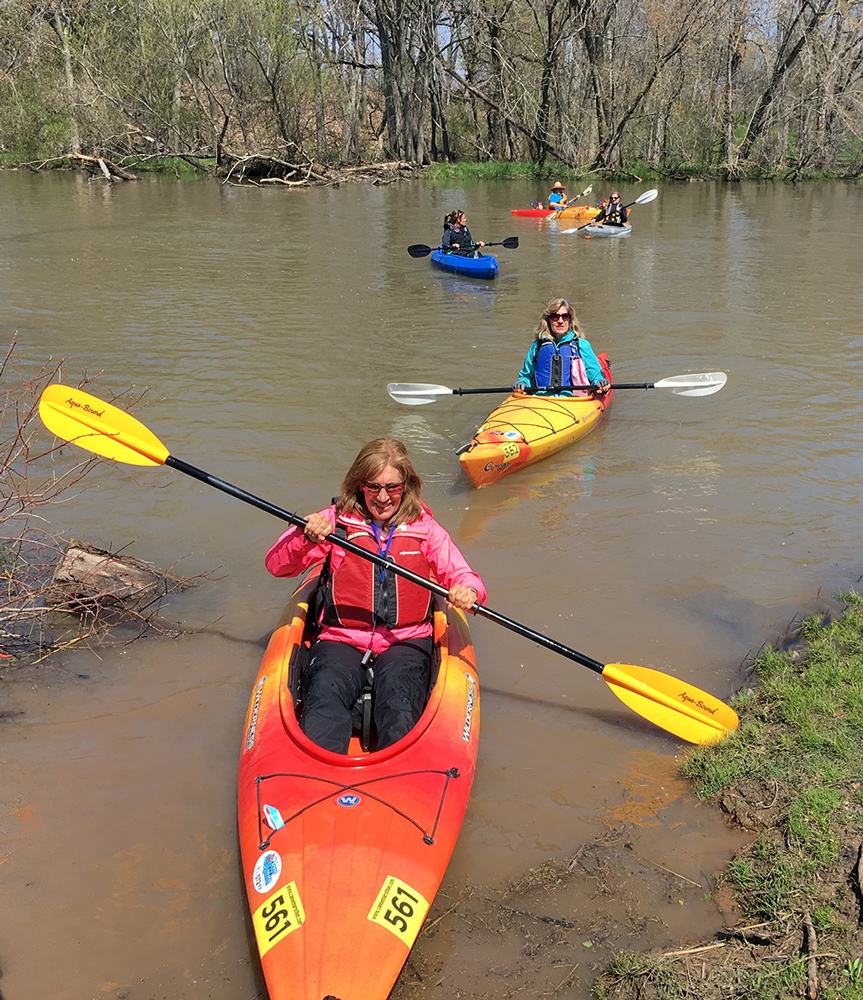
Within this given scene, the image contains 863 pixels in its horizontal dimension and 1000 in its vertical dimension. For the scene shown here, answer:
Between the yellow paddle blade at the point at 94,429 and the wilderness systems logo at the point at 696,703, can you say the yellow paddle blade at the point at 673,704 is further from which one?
the yellow paddle blade at the point at 94,429

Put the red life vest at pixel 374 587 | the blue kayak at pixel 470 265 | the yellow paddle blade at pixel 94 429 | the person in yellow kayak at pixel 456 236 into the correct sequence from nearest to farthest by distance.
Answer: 1. the red life vest at pixel 374 587
2. the yellow paddle blade at pixel 94 429
3. the blue kayak at pixel 470 265
4. the person in yellow kayak at pixel 456 236

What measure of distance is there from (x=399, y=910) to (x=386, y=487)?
63.0 inches

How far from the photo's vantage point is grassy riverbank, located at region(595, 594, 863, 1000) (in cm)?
221

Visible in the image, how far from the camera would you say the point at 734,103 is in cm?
2859

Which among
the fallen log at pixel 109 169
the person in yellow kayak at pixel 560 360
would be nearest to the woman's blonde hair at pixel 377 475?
the person in yellow kayak at pixel 560 360

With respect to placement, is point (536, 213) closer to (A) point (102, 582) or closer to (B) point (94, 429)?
(B) point (94, 429)

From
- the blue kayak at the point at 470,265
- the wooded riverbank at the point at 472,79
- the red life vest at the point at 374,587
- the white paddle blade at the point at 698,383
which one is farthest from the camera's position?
the wooded riverbank at the point at 472,79

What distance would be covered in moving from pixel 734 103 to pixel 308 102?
1740 cm

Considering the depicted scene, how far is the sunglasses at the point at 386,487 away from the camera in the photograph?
3.35 metres

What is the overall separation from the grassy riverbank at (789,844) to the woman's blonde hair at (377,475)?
1.56m

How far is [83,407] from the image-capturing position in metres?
4.18

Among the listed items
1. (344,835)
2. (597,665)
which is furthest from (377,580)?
(344,835)

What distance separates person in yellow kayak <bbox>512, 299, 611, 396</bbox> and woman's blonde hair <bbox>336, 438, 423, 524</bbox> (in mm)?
3735

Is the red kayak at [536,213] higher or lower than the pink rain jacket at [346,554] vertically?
higher
